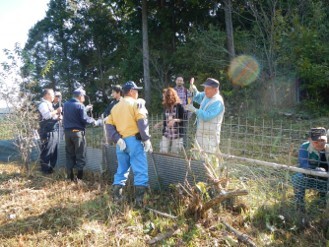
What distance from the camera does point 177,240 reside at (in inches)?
124

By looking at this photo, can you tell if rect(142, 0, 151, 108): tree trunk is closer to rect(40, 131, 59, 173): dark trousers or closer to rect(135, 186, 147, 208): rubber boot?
rect(40, 131, 59, 173): dark trousers

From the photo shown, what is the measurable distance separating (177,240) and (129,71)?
11595 millimetres

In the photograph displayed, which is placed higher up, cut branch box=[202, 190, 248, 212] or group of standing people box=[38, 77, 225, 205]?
group of standing people box=[38, 77, 225, 205]

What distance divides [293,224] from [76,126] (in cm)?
334

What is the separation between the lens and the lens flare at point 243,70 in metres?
10.8

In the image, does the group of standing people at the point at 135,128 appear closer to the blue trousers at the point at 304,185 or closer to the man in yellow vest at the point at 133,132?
the man in yellow vest at the point at 133,132

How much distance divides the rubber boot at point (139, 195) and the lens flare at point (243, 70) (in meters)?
7.87

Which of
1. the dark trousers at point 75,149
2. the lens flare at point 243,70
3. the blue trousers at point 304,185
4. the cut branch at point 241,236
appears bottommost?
the cut branch at point 241,236

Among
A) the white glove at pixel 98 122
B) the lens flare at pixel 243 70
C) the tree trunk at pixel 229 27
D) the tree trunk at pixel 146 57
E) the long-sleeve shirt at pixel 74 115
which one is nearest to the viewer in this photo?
the long-sleeve shirt at pixel 74 115

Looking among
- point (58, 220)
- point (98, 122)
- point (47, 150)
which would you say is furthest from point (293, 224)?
point (47, 150)

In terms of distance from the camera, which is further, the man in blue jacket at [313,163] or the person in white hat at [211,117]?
the person in white hat at [211,117]

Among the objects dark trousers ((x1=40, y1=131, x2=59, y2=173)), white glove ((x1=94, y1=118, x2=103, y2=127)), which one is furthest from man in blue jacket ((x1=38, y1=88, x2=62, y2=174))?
white glove ((x1=94, y1=118, x2=103, y2=127))

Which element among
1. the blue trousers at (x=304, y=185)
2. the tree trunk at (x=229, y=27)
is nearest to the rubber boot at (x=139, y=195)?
the blue trousers at (x=304, y=185)

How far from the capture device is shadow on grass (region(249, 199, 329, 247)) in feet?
10.3
